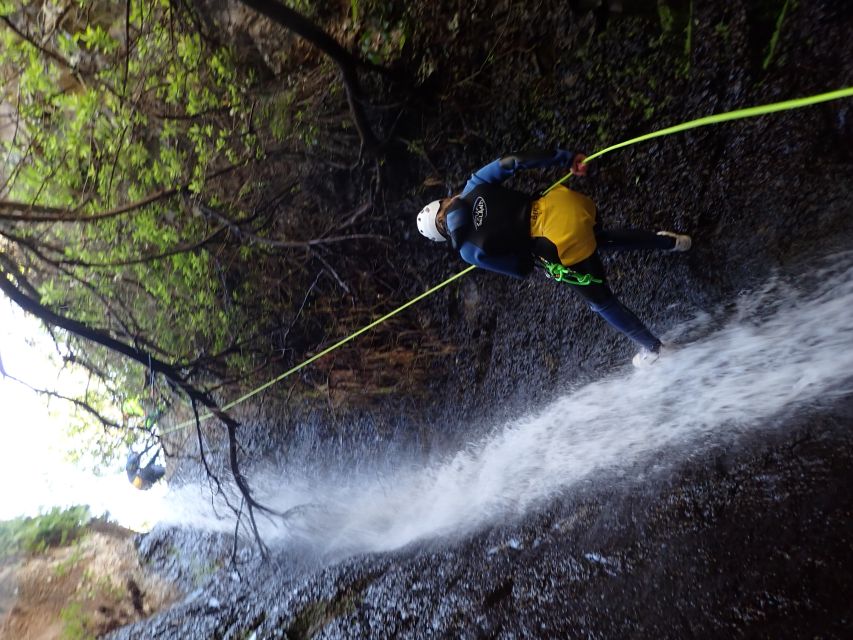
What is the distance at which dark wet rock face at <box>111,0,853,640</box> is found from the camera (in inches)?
95.9

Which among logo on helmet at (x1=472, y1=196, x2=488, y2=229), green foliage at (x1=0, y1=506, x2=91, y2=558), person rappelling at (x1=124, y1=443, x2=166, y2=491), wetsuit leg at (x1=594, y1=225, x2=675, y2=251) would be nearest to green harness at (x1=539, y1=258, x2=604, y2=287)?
wetsuit leg at (x1=594, y1=225, x2=675, y2=251)

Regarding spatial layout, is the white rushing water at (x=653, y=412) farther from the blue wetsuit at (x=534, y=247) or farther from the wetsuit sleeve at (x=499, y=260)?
the wetsuit sleeve at (x=499, y=260)

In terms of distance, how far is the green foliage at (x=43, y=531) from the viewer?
372 inches

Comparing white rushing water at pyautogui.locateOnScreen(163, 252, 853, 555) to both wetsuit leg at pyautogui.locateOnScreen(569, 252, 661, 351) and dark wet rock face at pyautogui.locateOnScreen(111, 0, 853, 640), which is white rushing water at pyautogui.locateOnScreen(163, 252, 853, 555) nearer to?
dark wet rock face at pyautogui.locateOnScreen(111, 0, 853, 640)

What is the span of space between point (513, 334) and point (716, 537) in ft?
8.21

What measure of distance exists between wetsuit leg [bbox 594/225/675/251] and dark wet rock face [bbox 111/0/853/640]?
1.13ft

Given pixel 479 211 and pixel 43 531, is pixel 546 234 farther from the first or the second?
pixel 43 531

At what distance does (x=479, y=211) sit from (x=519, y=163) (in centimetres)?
39

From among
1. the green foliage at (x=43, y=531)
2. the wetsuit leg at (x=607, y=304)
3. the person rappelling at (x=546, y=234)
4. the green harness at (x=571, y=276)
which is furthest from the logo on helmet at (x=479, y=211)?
the green foliage at (x=43, y=531)

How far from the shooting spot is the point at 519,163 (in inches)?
125

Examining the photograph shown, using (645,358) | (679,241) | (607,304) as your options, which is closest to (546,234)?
(607,304)

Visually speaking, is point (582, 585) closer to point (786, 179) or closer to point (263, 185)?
point (786, 179)

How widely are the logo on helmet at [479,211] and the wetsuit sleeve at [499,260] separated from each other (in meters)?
0.15

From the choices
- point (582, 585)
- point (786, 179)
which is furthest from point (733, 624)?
point (786, 179)
